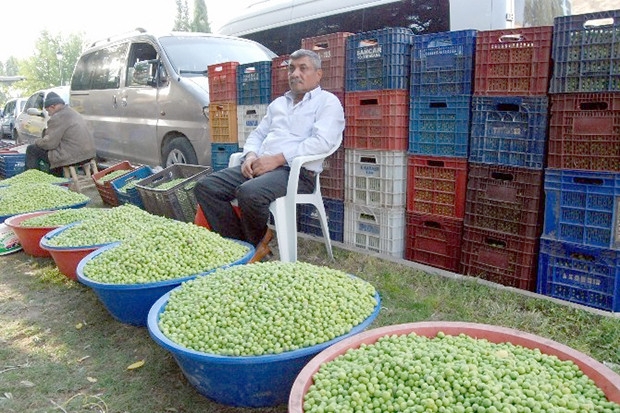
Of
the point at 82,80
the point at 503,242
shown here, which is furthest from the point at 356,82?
the point at 82,80

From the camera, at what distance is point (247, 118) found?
465 centimetres

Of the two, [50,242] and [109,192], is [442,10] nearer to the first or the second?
[109,192]

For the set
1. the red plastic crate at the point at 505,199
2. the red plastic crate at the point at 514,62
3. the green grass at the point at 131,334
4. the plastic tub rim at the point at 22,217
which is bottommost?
the green grass at the point at 131,334

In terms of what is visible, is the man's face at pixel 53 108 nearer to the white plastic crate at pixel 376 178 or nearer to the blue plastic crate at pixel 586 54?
the white plastic crate at pixel 376 178

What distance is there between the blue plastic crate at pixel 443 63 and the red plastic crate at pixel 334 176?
0.76 m

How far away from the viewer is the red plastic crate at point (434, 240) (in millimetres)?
3242

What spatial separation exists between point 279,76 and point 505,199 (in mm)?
2191

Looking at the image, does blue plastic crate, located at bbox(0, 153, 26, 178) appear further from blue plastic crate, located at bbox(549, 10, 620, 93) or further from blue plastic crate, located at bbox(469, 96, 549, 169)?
blue plastic crate, located at bbox(549, 10, 620, 93)

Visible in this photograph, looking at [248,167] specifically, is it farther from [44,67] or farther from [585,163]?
[44,67]

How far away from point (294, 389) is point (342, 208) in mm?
2383

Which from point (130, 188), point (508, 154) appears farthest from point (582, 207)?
point (130, 188)

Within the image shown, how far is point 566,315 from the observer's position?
2.59 metres

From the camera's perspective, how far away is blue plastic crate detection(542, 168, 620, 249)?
2.50 metres

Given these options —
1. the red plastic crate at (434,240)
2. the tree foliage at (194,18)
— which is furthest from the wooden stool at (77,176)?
the tree foliage at (194,18)
